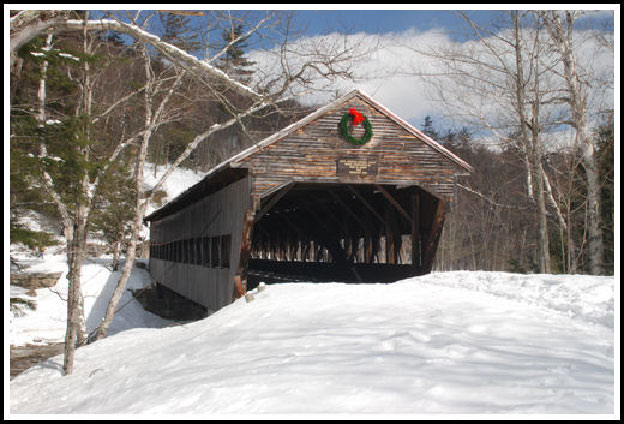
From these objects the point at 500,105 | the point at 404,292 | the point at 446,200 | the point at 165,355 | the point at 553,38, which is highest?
the point at 553,38

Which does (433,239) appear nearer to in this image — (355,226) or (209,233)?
(209,233)

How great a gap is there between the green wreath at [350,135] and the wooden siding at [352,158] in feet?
0.35

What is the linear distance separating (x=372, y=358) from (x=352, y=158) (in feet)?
28.1

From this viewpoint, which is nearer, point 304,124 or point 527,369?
point 527,369

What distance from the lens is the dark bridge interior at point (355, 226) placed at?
15383 mm

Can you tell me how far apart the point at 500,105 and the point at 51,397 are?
17093mm

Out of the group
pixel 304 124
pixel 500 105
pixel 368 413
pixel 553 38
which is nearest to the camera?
pixel 368 413

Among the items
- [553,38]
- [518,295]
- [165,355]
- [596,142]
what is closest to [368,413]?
[165,355]

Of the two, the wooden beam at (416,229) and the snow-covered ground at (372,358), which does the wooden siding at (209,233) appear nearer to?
the snow-covered ground at (372,358)

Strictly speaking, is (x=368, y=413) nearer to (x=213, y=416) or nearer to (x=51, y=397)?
(x=213, y=416)

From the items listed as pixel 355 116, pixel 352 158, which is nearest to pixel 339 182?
pixel 352 158

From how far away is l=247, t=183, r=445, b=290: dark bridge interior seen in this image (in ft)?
50.5

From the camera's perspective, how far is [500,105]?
67.5ft

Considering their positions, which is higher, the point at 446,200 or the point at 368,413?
the point at 446,200
